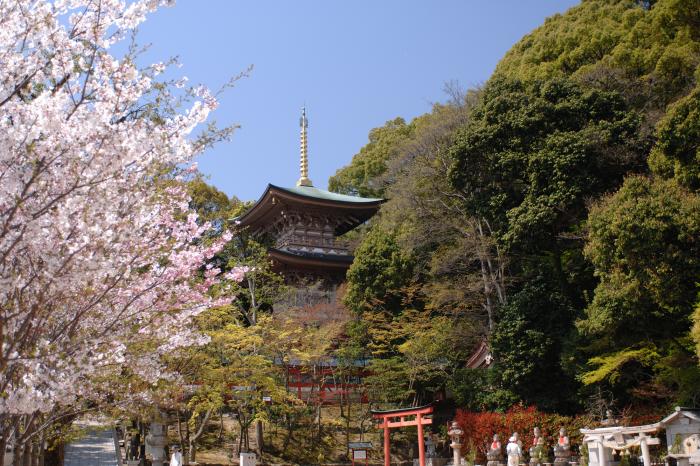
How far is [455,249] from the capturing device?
2002 centimetres

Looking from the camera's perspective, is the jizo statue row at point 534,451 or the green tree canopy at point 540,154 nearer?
the jizo statue row at point 534,451

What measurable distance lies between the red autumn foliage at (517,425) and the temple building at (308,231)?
28.2ft

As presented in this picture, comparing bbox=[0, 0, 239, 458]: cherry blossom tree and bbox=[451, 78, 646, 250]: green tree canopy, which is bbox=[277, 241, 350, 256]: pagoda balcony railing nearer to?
bbox=[451, 78, 646, 250]: green tree canopy

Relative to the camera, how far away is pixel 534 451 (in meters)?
15.1

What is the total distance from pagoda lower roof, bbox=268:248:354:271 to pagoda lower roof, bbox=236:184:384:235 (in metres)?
2.22

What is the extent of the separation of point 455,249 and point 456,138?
310 cm

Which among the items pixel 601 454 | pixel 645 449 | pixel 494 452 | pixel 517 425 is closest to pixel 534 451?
pixel 494 452

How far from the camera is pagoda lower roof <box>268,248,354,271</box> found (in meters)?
25.2

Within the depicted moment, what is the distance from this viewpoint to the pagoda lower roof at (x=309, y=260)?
82.7 feet

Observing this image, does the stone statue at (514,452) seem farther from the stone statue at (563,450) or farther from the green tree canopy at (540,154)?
the green tree canopy at (540,154)

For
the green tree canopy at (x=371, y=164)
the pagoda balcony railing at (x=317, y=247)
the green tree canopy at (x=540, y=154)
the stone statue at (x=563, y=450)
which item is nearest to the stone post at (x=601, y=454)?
the stone statue at (x=563, y=450)

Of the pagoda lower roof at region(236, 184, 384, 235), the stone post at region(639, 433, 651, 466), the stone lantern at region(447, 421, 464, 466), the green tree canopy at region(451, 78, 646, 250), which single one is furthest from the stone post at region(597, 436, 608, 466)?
the pagoda lower roof at region(236, 184, 384, 235)

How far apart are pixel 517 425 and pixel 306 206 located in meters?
14.1

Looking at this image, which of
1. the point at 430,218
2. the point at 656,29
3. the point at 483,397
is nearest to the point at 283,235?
the point at 430,218
